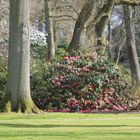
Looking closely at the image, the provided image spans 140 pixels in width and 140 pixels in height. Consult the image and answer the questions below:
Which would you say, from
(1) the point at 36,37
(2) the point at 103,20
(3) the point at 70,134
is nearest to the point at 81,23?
(2) the point at 103,20

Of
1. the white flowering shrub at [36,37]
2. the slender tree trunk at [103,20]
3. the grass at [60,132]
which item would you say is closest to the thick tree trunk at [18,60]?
the grass at [60,132]

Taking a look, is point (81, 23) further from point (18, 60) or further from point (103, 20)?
point (18, 60)

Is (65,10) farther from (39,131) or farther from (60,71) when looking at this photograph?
(39,131)

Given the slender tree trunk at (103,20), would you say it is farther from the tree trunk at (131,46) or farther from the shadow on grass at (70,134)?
the shadow on grass at (70,134)

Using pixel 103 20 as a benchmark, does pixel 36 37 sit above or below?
above

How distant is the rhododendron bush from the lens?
20.7 m

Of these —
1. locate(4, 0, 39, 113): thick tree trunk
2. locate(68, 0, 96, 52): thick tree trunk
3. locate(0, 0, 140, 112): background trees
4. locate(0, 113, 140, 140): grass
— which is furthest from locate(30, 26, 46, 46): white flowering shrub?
locate(0, 113, 140, 140): grass

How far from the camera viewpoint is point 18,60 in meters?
17.7

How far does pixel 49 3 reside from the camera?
28.3 meters

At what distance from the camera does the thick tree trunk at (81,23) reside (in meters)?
24.6

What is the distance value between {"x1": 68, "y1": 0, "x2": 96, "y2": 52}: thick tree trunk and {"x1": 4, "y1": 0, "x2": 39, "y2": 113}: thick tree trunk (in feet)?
22.7

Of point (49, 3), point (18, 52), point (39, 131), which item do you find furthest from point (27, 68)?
point (49, 3)

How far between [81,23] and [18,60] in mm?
8010

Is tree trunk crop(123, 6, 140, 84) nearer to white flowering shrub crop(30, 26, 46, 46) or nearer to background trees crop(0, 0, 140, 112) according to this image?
background trees crop(0, 0, 140, 112)
